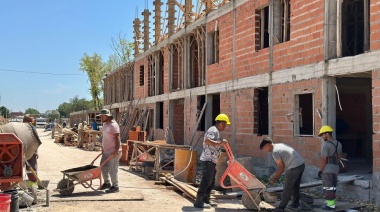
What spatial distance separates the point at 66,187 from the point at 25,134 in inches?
67.1

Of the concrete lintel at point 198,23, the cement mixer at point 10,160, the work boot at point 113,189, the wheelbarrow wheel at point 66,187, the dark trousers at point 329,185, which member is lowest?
the work boot at point 113,189

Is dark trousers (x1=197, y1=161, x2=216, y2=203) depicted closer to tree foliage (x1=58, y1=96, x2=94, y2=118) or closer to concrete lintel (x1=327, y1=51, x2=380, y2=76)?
concrete lintel (x1=327, y1=51, x2=380, y2=76)

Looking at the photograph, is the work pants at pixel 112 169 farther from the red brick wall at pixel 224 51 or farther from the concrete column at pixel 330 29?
the red brick wall at pixel 224 51

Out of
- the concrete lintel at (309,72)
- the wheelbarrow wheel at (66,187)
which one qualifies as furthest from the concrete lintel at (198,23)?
the wheelbarrow wheel at (66,187)

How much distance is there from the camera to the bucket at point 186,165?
38.4 ft

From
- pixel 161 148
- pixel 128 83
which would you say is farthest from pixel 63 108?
pixel 161 148

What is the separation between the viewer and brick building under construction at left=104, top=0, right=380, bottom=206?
412 inches

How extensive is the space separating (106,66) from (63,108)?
6427 cm

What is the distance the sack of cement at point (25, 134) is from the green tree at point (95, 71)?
167ft

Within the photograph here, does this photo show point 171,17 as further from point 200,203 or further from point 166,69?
point 200,203

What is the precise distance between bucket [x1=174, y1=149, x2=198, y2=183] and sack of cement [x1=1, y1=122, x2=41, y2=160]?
3.94m

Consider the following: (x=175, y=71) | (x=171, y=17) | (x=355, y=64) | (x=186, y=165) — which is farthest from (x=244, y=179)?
(x=171, y=17)

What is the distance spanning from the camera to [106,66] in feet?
195

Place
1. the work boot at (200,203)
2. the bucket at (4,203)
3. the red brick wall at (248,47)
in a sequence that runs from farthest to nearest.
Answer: the red brick wall at (248,47) → the work boot at (200,203) → the bucket at (4,203)
